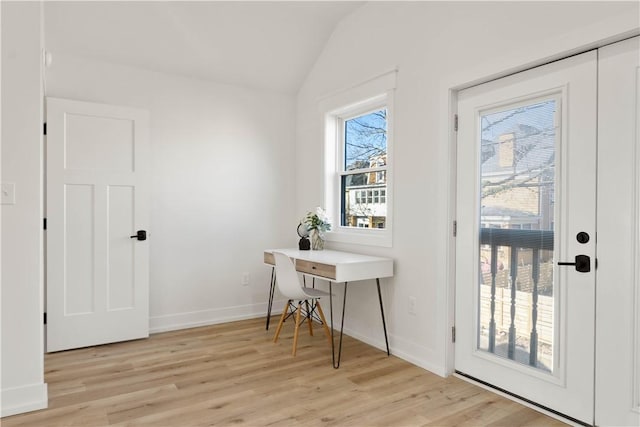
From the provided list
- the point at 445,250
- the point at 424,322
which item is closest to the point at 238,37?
the point at 445,250

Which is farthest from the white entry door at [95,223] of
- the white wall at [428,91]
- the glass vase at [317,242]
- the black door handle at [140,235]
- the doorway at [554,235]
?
the doorway at [554,235]

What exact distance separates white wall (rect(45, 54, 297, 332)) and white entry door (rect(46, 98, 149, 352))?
0.80ft

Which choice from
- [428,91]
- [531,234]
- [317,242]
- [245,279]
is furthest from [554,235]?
[245,279]

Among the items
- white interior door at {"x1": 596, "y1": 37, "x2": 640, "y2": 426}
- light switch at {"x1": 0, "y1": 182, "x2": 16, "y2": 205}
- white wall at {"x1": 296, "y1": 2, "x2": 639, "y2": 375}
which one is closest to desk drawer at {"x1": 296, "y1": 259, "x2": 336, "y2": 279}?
white wall at {"x1": 296, "y1": 2, "x2": 639, "y2": 375}

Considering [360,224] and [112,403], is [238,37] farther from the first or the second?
[112,403]

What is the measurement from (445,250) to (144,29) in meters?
3.04

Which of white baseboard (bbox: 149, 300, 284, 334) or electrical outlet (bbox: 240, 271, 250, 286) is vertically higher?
electrical outlet (bbox: 240, 271, 250, 286)

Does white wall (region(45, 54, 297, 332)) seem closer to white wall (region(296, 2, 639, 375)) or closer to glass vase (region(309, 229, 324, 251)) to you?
glass vase (region(309, 229, 324, 251))

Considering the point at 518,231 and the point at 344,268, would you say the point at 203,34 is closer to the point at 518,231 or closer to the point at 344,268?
the point at 344,268

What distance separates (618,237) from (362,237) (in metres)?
1.98

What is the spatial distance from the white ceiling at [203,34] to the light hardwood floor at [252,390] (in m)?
2.54

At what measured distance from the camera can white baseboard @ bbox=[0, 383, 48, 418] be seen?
2.30 meters

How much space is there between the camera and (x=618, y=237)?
2.07 m

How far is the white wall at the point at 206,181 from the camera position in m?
3.91
